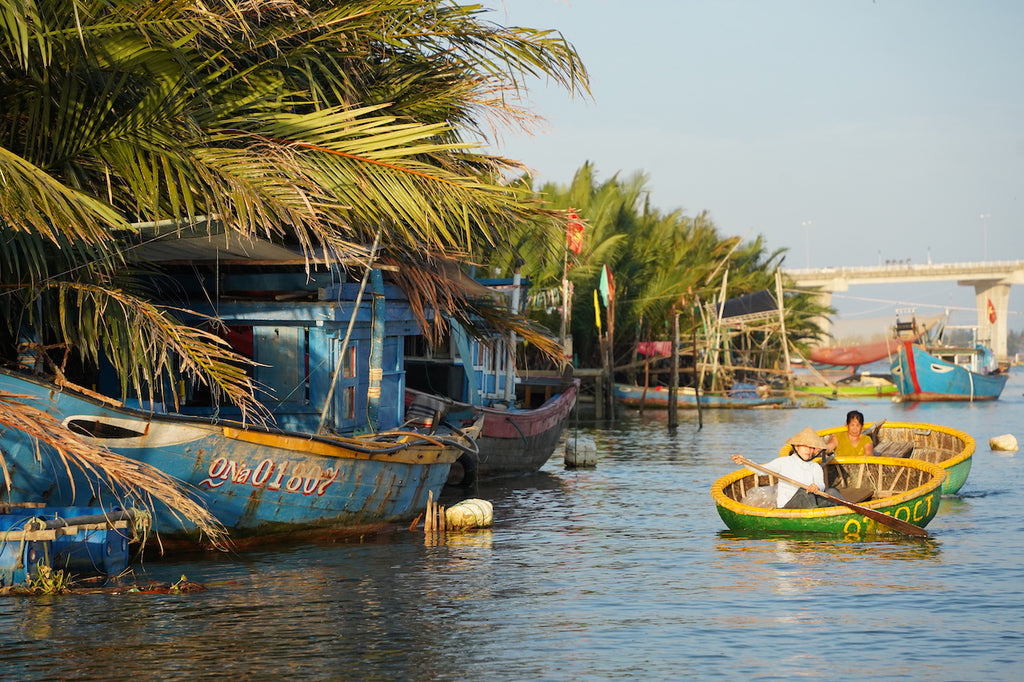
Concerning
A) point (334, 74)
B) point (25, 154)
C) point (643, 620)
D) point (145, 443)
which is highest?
point (334, 74)

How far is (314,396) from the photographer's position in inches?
585

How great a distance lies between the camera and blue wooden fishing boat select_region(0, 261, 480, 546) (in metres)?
11.6

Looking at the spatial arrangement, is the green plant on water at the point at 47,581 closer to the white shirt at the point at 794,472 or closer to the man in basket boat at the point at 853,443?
the white shirt at the point at 794,472

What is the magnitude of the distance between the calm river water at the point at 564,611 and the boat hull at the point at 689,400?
31.9 m

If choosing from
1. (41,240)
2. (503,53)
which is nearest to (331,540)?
(41,240)

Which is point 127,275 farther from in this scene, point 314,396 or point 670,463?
point 670,463

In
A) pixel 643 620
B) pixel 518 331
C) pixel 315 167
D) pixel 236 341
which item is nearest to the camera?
pixel 643 620

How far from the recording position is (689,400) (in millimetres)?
51062

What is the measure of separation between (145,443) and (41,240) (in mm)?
2103

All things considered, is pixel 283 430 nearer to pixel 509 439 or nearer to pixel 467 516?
pixel 467 516

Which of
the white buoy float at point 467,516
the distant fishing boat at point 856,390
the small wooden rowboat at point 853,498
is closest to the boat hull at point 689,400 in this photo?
the distant fishing boat at point 856,390

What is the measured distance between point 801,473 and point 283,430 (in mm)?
6322

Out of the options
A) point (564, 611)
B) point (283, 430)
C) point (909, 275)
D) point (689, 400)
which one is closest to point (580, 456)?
point (283, 430)

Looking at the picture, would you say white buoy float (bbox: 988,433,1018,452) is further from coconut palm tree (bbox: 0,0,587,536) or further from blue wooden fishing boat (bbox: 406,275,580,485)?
coconut palm tree (bbox: 0,0,587,536)
